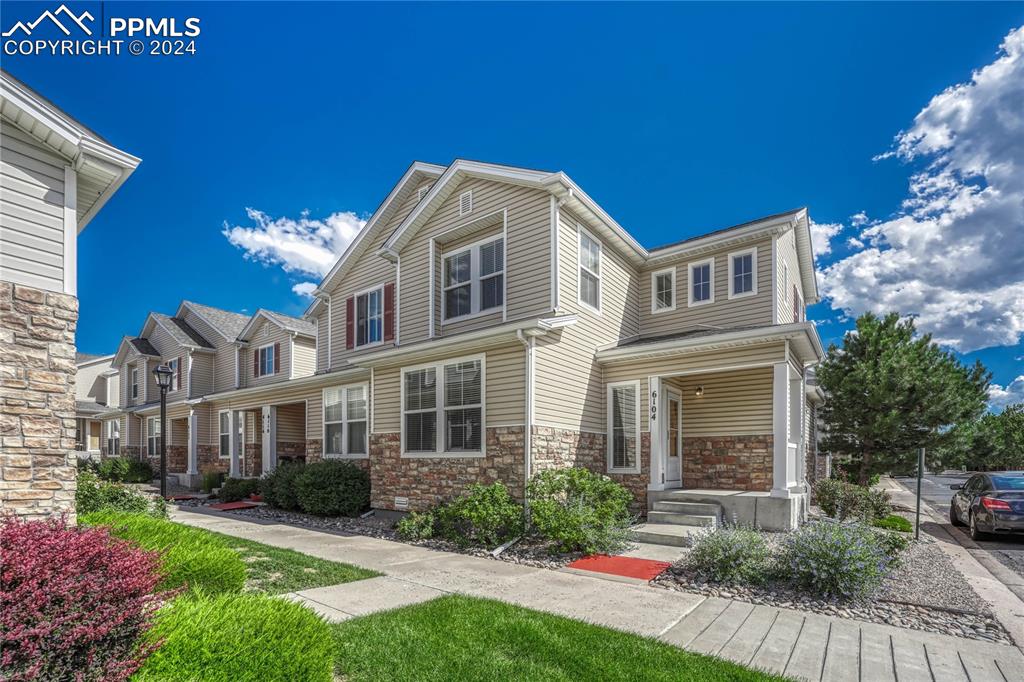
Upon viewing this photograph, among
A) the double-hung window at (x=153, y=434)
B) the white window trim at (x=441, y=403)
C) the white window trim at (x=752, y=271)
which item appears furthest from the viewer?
the double-hung window at (x=153, y=434)

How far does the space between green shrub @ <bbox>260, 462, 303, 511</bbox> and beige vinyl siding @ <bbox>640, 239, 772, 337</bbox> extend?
30.7 feet

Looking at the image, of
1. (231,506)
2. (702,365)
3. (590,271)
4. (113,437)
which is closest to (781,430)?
(702,365)

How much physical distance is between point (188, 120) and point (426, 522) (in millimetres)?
9614

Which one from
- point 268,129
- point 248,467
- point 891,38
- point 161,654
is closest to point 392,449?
point 268,129

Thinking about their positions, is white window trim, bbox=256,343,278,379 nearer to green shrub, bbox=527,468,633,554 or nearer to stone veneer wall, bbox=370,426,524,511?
stone veneer wall, bbox=370,426,524,511

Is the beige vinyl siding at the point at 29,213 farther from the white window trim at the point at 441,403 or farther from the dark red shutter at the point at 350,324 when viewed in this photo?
the dark red shutter at the point at 350,324

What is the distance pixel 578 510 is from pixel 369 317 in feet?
28.5

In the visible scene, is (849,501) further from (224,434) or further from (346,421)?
(224,434)

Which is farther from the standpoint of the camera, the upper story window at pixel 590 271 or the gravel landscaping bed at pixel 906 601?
the upper story window at pixel 590 271

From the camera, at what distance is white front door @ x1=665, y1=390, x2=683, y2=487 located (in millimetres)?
11391

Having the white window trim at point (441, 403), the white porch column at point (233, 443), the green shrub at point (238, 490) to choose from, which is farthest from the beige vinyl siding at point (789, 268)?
the white porch column at point (233, 443)

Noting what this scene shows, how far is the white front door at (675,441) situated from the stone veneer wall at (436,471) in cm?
361

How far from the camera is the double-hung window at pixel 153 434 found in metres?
23.4

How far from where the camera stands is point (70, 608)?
280 cm
